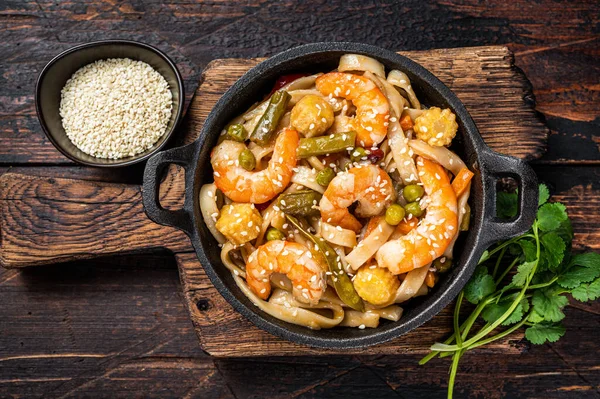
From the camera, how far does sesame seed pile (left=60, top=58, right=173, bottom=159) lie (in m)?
3.49

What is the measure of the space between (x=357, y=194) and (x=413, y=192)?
295 mm

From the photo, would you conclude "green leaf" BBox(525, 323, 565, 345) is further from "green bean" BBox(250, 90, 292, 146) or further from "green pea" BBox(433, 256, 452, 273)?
"green bean" BBox(250, 90, 292, 146)

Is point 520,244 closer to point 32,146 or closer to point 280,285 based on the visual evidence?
point 280,285

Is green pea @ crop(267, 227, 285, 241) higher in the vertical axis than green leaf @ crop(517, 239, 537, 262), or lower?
higher

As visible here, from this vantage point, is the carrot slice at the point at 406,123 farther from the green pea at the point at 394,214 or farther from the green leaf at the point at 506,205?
the green leaf at the point at 506,205

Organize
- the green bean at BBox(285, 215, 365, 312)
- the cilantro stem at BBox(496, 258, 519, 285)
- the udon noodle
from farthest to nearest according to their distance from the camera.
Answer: the cilantro stem at BBox(496, 258, 519, 285) < the green bean at BBox(285, 215, 365, 312) < the udon noodle

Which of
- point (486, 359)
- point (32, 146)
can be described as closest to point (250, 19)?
point (32, 146)

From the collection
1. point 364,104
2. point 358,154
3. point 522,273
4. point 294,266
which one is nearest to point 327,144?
point 358,154

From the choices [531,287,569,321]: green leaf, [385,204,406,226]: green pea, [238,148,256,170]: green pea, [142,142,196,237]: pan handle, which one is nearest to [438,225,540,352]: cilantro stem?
[531,287,569,321]: green leaf

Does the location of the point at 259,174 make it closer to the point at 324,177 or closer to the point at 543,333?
the point at 324,177

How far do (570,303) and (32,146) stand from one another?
3440 mm

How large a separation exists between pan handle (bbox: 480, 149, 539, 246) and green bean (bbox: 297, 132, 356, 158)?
2.04 feet

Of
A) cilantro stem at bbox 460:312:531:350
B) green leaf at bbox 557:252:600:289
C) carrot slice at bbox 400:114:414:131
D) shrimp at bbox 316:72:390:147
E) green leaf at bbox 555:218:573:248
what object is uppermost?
shrimp at bbox 316:72:390:147

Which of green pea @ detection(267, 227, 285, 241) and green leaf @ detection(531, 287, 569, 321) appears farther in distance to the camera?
green leaf @ detection(531, 287, 569, 321)
